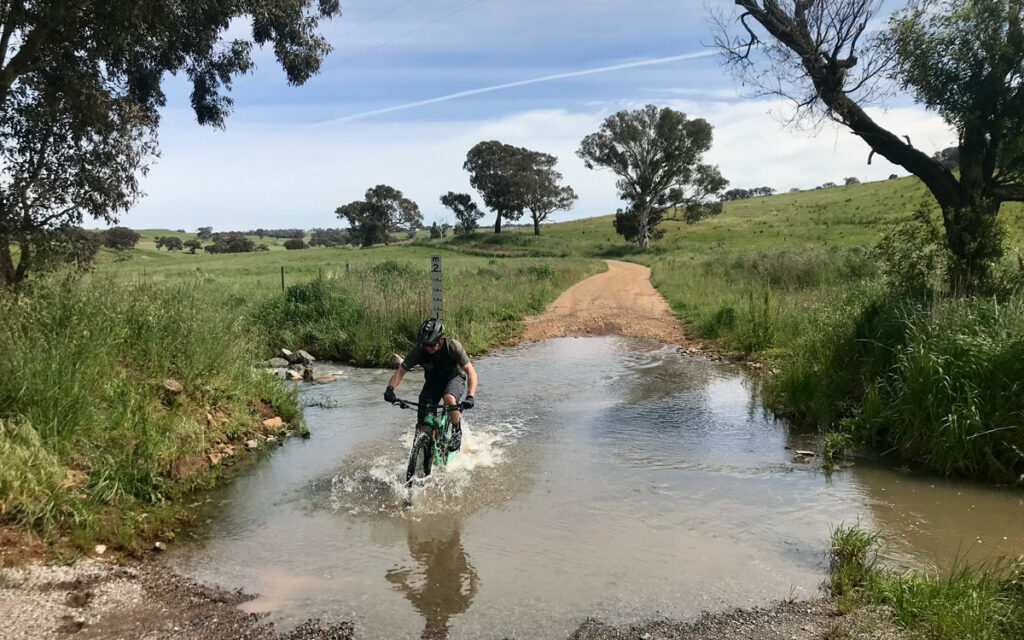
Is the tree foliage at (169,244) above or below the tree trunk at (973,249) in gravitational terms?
above

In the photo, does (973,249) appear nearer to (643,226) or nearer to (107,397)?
(107,397)

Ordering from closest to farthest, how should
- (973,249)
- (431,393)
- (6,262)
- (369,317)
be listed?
(431,393) < (6,262) < (973,249) < (369,317)

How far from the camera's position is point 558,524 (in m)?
6.40

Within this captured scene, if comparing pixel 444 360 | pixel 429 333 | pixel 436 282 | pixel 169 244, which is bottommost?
pixel 444 360

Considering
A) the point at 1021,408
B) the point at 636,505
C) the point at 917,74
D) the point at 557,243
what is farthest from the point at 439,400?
the point at 557,243

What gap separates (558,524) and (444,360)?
7.99 feet

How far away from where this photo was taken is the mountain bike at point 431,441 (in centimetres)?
712

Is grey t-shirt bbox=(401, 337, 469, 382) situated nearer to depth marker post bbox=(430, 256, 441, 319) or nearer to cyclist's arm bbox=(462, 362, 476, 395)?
cyclist's arm bbox=(462, 362, 476, 395)

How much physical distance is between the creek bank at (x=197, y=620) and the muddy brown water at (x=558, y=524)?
0.18 meters

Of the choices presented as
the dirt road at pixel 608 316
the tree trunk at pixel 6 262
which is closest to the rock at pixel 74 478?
the tree trunk at pixel 6 262

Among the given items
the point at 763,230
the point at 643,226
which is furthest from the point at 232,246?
the point at 763,230

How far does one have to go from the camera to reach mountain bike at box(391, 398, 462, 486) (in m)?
7.12

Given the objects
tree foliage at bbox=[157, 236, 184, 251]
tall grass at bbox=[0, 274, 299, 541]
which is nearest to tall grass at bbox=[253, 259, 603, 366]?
tall grass at bbox=[0, 274, 299, 541]

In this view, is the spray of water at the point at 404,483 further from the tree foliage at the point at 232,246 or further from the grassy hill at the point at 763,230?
the tree foliage at the point at 232,246
